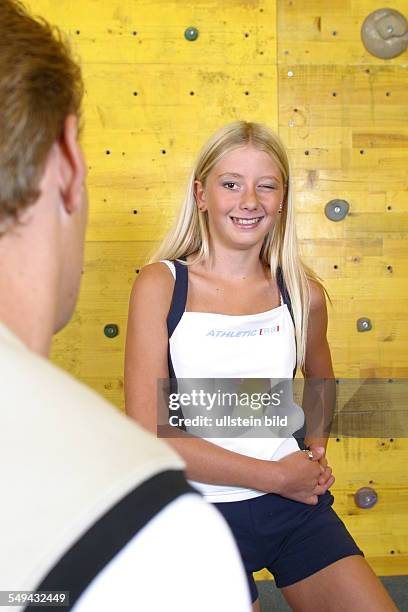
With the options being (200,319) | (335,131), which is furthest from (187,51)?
(200,319)

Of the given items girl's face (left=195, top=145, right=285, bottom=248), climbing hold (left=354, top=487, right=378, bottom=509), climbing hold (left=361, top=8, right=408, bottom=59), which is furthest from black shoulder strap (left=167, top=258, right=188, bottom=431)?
climbing hold (left=361, top=8, right=408, bottom=59)

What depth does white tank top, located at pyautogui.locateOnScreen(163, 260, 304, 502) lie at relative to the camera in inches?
67.8

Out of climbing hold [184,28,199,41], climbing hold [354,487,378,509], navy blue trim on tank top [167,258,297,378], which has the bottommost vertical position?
climbing hold [354,487,378,509]

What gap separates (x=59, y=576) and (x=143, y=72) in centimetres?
275

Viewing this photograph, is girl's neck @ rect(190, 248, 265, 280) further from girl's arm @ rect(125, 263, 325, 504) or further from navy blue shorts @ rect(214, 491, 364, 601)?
navy blue shorts @ rect(214, 491, 364, 601)

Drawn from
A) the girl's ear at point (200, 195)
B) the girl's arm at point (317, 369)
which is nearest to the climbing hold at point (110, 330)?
the girl's arm at point (317, 369)

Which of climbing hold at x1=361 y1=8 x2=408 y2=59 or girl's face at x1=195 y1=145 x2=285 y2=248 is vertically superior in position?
climbing hold at x1=361 y1=8 x2=408 y2=59

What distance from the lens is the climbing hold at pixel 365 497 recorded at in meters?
3.10

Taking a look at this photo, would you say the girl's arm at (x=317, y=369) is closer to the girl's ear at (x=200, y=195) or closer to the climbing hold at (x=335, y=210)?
the girl's ear at (x=200, y=195)

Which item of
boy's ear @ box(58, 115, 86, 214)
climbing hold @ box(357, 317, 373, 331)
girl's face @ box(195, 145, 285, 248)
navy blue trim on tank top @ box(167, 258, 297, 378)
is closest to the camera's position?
boy's ear @ box(58, 115, 86, 214)

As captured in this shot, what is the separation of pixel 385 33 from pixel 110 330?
1527 mm

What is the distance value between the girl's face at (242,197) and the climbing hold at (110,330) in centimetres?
117

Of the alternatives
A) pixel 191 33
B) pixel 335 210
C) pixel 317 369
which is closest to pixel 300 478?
pixel 317 369

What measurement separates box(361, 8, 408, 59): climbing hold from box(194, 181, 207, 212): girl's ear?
1.43 metres
